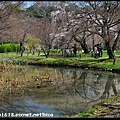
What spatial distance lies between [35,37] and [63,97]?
88.3ft

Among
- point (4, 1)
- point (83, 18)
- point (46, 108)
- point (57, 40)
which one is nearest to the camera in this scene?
point (46, 108)

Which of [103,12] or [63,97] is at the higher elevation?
[103,12]

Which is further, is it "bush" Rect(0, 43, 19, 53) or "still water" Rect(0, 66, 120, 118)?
"bush" Rect(0, 43, 19, 53)

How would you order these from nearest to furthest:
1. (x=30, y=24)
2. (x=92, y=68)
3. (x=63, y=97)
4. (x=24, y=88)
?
(x=63, y=97)
(x=24, y=88)
(x=92, y=68)
(x=30, y=24)

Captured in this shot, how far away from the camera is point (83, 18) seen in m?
24.5

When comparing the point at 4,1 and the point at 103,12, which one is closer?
the point at 4,1

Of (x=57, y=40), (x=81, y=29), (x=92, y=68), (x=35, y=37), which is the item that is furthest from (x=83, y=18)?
(x=35, y=37)

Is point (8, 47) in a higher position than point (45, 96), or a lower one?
higher

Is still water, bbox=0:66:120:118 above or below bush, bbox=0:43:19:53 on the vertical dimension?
below

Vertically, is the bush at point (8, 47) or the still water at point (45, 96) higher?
the bush at point (8, 47)

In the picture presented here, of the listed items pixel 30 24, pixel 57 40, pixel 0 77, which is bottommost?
pixel 0 77

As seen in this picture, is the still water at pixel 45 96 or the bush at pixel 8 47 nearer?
the still water at pixel 45 96

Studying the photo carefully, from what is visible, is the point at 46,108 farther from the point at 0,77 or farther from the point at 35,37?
the point at 35,37

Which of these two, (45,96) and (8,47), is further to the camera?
(8,47)
